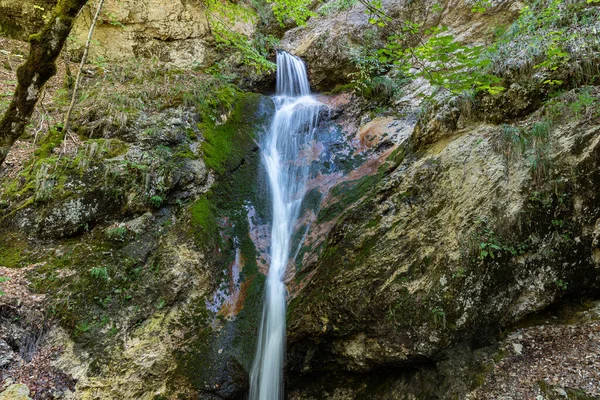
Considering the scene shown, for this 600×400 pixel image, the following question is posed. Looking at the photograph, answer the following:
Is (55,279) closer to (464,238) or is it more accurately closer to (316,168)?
(316,168)

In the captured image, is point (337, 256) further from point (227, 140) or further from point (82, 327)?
point (227, 140)

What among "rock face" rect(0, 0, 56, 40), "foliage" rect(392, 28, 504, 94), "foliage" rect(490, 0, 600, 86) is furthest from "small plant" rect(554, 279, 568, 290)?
"rock face" rect(0, 0, 56, 40)

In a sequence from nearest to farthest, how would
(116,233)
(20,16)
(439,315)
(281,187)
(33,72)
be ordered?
(33,72)
(439,315)
(116,233)
(281,187)
(20,16)

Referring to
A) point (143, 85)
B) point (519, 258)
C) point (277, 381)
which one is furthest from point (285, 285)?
point (143, 85)

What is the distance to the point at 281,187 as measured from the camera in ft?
23.8

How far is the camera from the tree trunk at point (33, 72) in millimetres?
2881

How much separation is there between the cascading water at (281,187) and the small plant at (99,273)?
2.46 meters

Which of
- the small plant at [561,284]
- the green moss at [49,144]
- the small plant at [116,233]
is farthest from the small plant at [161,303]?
the small plant at [561,284]

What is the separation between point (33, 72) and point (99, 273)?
9.97ft

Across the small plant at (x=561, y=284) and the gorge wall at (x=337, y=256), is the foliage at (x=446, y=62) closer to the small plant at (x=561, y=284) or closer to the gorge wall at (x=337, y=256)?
the gorge wall at (x=337, y=256)

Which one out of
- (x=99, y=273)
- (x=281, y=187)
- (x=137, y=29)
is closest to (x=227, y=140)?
(x=281, y=187)

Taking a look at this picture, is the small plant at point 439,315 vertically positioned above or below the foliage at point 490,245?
below

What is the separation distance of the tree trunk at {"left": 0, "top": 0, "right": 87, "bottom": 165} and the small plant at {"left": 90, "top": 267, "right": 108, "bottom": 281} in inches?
96.7

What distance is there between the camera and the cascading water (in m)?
4.81
